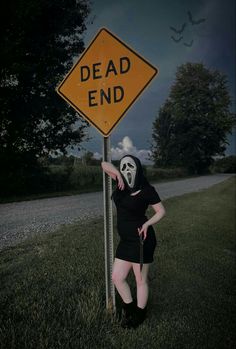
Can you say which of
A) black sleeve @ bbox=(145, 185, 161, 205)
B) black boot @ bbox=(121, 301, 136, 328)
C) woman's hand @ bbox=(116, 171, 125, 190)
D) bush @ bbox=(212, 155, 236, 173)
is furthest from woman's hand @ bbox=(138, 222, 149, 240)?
bush @ bbox=(212, 155, 236, 173)

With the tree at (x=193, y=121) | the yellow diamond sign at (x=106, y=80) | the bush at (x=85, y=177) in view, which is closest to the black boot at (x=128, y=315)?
the yellow diamond sign at (x=106, y=80)

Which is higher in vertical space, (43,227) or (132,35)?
(132,35)

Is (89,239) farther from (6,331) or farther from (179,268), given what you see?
(6,331)

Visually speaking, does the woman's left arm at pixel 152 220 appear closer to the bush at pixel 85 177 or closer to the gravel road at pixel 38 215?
the gravel road at pixel 38 215

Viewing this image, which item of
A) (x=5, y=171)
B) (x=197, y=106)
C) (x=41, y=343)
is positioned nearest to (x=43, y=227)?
(x=5, y=171)

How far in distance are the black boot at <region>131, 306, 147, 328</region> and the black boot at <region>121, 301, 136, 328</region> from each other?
31 millimetres

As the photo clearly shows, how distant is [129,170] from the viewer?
3893mm

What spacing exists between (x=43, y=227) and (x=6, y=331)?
22.9 ft

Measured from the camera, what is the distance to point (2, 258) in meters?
6.64

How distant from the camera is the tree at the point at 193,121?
55969 mm

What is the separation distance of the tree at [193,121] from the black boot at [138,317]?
5031 cm

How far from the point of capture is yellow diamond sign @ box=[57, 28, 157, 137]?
12.9ft

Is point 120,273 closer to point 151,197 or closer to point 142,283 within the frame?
point 142,283

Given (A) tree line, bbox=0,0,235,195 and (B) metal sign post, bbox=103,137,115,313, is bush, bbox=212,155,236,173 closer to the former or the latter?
(A) tree line, bbox=0,0,235,195
